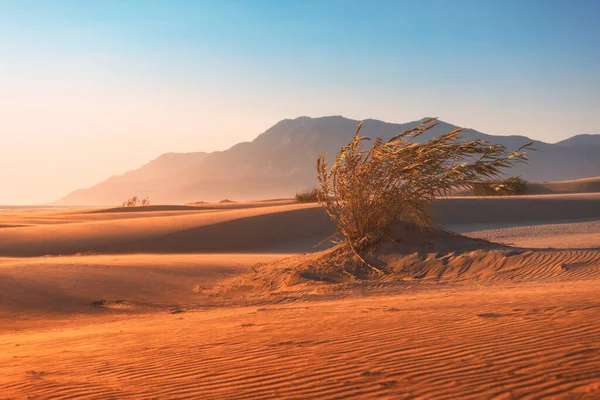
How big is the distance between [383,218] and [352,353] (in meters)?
8.43

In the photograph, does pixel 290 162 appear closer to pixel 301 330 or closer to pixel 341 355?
pixel 301 330

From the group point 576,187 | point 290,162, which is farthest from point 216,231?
point 290,162

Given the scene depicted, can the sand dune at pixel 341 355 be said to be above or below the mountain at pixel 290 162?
below

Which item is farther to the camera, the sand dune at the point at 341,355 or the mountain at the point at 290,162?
the mountain at the point at 290,162

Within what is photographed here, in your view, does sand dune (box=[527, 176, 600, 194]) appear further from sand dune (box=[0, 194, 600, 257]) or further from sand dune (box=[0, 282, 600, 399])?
sand dune (box=[0, 282, 600, 399])

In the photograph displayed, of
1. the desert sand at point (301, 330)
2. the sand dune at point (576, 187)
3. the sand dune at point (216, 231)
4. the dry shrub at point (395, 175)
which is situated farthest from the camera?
the sand dune at point (576, 187)

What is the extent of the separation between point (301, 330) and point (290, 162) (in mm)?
151543

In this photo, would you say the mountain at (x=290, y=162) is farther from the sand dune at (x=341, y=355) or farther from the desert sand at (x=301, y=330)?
the sand dune at (x=341, y=355)

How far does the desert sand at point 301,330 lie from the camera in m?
5.05

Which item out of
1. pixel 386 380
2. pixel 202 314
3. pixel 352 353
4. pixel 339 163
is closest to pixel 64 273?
pixel 202 314

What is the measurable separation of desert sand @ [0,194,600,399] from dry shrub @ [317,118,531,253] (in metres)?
1.38

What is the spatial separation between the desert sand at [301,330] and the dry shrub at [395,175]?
138 cm

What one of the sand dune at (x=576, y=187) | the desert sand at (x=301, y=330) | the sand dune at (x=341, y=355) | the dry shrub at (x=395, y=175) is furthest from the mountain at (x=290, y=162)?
the sand dune at (x=341, y=355)

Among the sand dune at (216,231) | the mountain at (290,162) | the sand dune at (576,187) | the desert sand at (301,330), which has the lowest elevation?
the desert sand at (301,330)
